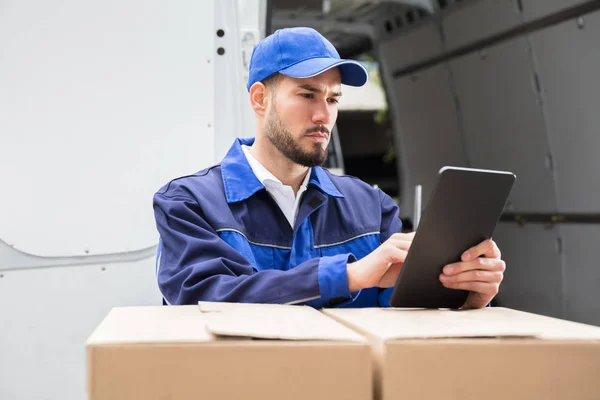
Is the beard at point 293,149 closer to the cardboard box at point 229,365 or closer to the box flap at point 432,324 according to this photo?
the box flap at point 432,324

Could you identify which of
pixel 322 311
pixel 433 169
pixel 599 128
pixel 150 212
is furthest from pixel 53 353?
pixel 433 169

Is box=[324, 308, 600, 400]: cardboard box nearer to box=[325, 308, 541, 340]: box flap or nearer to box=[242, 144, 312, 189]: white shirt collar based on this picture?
box=[325, 308, 541, 340]: box flap

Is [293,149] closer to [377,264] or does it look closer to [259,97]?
[259,97]

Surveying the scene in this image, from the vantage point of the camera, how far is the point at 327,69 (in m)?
2.54

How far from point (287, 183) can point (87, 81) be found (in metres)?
0.96

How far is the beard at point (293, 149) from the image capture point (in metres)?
2.59

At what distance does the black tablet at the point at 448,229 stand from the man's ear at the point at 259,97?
3.07 feet

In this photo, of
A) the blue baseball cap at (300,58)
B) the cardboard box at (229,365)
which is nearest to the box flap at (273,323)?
the cardboard box at (229,365)

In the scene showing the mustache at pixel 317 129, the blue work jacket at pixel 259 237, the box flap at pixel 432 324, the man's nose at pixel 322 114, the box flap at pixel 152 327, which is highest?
the man's nose at pixel 322 114

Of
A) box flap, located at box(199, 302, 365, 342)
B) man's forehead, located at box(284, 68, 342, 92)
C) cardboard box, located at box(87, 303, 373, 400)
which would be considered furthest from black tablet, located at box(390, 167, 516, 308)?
man's forehead, located at box(284, 68, 342, 92)

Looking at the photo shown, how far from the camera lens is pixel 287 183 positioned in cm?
267

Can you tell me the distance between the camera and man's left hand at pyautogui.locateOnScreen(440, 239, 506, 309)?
6.59 feet

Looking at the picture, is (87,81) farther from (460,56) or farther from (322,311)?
(460,56)

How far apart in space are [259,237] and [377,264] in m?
0.52
